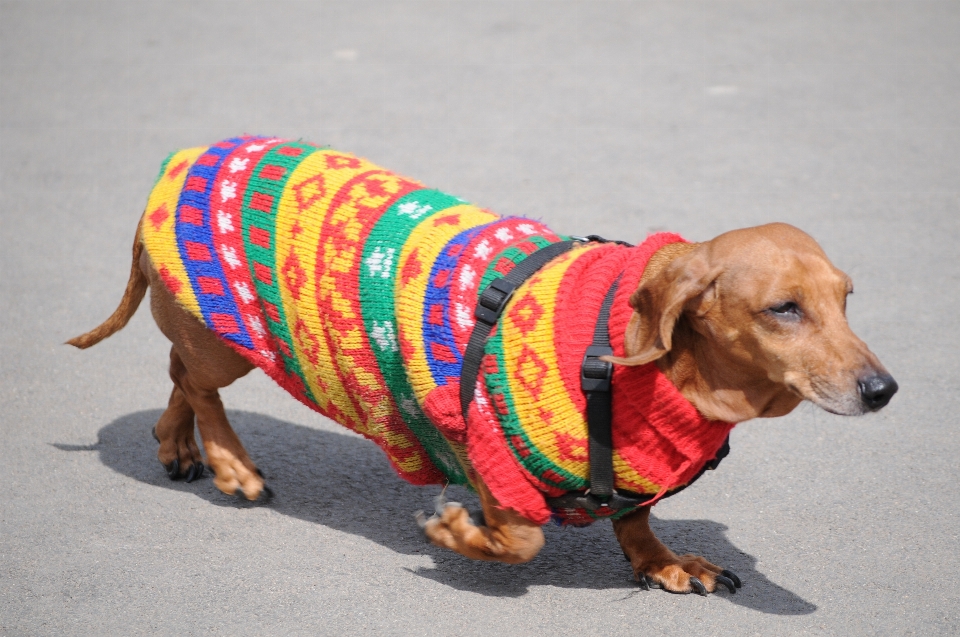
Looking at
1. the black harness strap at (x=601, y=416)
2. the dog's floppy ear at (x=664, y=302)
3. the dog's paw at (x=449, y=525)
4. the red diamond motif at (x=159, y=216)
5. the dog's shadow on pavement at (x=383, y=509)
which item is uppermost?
the dog's floppy ear at (x=664, y=302)

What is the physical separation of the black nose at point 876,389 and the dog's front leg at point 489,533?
94 centimetres

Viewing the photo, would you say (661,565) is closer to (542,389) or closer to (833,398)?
(542,389)

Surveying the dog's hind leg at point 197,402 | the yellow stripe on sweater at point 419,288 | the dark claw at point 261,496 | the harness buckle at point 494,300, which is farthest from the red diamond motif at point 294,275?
the dark claw at point 261,496

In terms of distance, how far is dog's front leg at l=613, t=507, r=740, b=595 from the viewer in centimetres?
312

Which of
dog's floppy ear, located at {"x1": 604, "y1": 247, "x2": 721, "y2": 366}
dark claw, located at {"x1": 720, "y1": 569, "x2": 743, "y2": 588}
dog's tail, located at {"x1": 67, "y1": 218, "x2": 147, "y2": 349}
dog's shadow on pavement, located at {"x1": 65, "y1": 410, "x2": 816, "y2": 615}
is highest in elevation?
dog's floppy ear, located at {"x1": 604, "y1": 247, "x2": 721, "y2": 366}

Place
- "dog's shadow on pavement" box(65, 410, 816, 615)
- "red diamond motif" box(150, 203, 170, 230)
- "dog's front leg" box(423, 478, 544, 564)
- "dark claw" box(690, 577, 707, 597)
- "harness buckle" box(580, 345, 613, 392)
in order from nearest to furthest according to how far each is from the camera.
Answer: "harness buckle" box(580, 345, 613, 392) → "dog's front leg" box(423, 478, 544, 564) → "dark claw" box(690, 577, 707, 597) → "dog's shadow on pavement" box(65, 410, 816, 615) → "red diamond motif" box(150, 203, 170, 230)

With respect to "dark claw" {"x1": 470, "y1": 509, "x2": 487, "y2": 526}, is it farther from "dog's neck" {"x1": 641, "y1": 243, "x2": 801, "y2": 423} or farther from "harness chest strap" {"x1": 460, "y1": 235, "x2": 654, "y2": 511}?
"dog's neck" {"x1": 641, "y1": 243, "x2": 801, "y2": 423}

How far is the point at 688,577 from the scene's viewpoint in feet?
10.2

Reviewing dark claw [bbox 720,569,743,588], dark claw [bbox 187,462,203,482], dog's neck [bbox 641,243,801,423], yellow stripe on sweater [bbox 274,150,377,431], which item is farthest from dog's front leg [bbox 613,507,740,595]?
dark claw [bbox 187,462,203,482]

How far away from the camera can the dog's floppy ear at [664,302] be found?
8.24 ft

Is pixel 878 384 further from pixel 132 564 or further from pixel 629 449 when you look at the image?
pixel 132 564

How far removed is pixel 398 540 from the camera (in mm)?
3512

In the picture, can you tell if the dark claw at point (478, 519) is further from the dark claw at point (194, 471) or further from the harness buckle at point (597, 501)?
the dark claw at point (194, 471)

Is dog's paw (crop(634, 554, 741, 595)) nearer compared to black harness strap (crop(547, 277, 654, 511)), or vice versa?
black harness strap (crop(547, 277, 654, 511))
